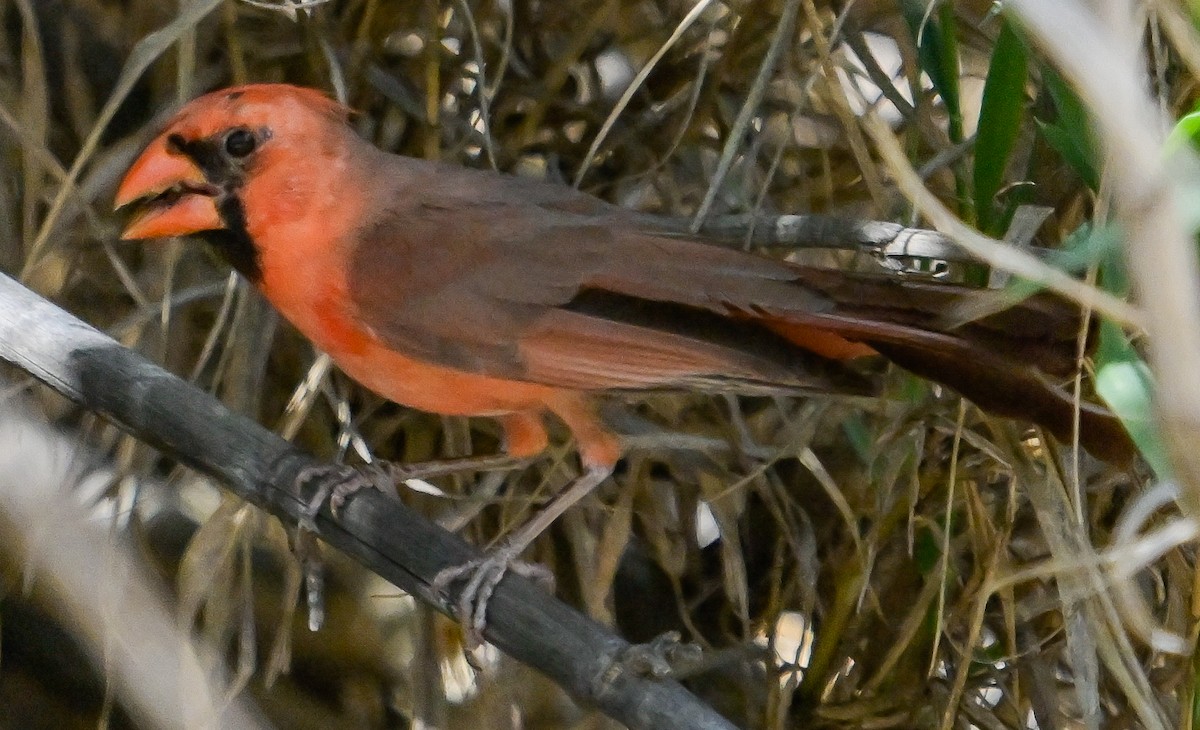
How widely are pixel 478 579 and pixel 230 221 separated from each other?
0.50 m

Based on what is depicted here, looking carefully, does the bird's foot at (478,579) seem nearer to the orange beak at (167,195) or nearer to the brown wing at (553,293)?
the brown wing at (553,293)

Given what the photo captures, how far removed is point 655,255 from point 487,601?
0.40 m

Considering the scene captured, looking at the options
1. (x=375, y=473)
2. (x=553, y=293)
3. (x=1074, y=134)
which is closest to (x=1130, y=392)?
(x=1074, y=134)

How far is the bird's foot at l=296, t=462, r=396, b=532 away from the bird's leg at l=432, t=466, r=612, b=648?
15 centimetres

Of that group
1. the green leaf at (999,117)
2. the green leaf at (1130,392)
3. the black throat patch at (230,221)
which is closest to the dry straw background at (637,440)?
the green leaf at (999,117)

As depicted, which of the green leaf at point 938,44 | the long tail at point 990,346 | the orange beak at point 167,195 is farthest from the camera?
the orange beak at point 167,195

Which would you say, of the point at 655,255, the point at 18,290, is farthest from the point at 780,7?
the point at 18,290

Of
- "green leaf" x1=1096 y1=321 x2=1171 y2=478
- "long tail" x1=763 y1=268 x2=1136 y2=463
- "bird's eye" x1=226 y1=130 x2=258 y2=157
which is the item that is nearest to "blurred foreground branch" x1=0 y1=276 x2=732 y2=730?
"bird's eye" x1=226 y1=130 x2=258 y2=157

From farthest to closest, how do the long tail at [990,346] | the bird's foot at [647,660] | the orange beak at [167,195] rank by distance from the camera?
the orange beak at [167,195] < the long tail at [990,346] < the bird's foot at [647,660]

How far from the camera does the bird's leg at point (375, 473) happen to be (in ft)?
4.61

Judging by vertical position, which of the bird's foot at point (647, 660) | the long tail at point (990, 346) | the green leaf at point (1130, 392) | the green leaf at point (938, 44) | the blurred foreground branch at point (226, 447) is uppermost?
the green leaf at point (938, 44)

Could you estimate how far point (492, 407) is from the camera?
151 centimetres

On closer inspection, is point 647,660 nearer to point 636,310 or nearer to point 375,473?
point 636,310

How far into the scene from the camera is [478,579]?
1391 millimetres
